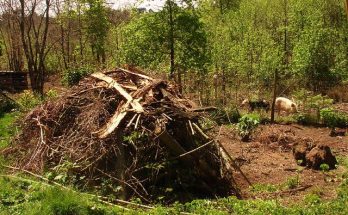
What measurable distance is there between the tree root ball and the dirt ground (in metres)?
0.15

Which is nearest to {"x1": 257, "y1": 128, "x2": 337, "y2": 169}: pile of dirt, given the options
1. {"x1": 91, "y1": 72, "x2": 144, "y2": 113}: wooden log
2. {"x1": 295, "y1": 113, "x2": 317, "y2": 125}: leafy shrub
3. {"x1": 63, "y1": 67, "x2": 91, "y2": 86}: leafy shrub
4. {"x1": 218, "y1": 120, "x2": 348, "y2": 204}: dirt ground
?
{"x1": 218, "y1": 120, "x2": 348, "y2": 204}: dirt ground

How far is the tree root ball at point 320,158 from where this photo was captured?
9.32 metres

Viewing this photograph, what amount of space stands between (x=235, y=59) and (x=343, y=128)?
219 inches

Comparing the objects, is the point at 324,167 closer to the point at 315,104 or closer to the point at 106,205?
the point at 106,205

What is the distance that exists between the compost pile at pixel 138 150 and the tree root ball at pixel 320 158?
2.10 metres

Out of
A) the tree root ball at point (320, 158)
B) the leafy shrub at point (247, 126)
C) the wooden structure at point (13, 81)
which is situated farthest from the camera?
the wooden structure at point (13, 81)

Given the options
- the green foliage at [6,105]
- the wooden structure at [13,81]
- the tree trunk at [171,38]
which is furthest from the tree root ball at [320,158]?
the wooden structure at [13,81]

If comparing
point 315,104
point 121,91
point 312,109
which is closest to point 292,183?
point 121,91

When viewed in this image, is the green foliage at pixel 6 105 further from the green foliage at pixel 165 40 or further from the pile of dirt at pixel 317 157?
the pile of dirt at pixel 317 157

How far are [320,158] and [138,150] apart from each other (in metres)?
3.96

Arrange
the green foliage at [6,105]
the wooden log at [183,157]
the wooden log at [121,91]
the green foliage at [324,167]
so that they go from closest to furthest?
the wooden log at [183,157] < the wooden log at [121,91] < the green foliage at [324,167] < the green foliage at [6,105]

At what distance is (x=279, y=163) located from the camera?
9.94 metres

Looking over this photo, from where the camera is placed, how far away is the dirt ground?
7.88m

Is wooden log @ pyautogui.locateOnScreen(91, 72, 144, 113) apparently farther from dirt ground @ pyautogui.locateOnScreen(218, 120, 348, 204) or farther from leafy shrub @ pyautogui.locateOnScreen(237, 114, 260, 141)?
leafy shrub @ pyautogui.locateOnScreen(237, 114, 260, 141)
